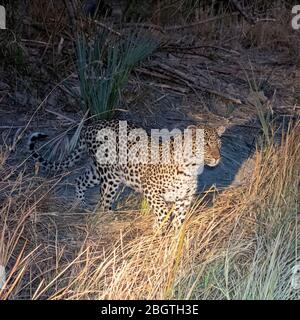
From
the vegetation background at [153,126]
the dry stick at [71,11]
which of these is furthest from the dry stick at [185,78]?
the dry stick at [71,11]

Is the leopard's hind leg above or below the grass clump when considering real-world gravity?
below

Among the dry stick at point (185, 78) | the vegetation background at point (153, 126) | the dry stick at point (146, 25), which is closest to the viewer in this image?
the vegetation background at point (153, 126)

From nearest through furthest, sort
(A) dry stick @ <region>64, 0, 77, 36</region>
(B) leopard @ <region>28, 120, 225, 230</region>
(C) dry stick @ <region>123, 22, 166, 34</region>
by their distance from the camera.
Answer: (B) leopard @ <region>28, 120, 225, 230</region> < (A) dry stick @ <region>64, 0, 77, 36</region> < (C) dry stick @ <region>123, 22, 166, 34</region>

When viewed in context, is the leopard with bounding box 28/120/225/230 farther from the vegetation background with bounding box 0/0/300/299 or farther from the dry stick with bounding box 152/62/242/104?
the dry stick with bounding box 152/62/242/104

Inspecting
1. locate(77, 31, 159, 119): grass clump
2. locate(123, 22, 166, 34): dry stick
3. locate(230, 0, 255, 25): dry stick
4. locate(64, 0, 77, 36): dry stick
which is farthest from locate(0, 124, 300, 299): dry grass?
locate(230, 0, 255, 25): dry stick

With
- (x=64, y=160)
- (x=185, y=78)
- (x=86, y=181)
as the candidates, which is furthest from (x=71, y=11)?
(x=86, y=181)

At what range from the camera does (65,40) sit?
25.9ft

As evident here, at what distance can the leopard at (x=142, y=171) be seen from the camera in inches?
225

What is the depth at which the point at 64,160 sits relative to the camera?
6.32 m

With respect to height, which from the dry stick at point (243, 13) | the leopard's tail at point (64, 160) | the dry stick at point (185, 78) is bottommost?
the leopard's tail at point (64, 160)

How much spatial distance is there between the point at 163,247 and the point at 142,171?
46.3 inches

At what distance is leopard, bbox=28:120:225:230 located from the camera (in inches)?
225

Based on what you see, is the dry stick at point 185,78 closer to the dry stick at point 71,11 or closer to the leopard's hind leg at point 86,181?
the dry stick at point 71,11

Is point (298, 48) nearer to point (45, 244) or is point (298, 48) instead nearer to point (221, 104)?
point (221, 104)
